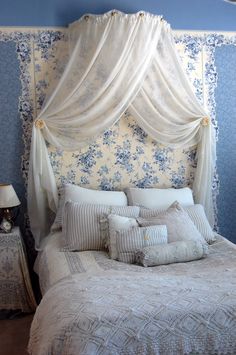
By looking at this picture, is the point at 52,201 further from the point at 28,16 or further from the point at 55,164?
the point at 28,16

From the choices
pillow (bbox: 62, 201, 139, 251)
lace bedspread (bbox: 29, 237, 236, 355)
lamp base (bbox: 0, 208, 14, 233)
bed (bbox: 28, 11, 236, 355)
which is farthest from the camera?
lamp base (bbox: 0, 208, 14, 233)

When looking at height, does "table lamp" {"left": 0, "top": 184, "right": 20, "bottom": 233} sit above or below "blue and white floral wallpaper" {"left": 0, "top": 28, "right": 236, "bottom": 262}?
below

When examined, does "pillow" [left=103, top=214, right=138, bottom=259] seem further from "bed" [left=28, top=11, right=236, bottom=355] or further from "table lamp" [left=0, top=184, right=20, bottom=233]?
"table lamp" [left=0, top=184, right=20, bottom=233]

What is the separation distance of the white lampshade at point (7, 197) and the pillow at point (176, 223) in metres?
0.96

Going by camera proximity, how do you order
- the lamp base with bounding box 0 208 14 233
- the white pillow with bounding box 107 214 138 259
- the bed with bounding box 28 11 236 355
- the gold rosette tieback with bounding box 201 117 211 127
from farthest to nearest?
the gold rosette tieback with bounding box 201 117 211 127 < the lamp base with bounding box 0 208 14 233 < the white pillow with bounding box 107 214 138 259 < the bed with bounding box 28 11 236 355

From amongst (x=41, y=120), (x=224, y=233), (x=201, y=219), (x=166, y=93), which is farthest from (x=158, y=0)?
(x=224, y=233)

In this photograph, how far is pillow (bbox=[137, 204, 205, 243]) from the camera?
295 centimetres

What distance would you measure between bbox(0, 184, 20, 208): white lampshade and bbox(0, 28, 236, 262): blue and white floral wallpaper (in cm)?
26

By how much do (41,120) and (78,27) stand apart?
2.57ft

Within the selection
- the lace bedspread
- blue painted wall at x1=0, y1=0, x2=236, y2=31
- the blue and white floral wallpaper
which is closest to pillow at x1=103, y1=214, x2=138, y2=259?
the lace bedspread

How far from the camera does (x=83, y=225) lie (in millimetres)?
3066

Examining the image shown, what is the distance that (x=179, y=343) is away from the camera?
1.83 metres

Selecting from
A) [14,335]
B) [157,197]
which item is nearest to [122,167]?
[157,197]

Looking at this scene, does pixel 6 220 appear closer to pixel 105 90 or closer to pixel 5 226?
pixel 5 226
